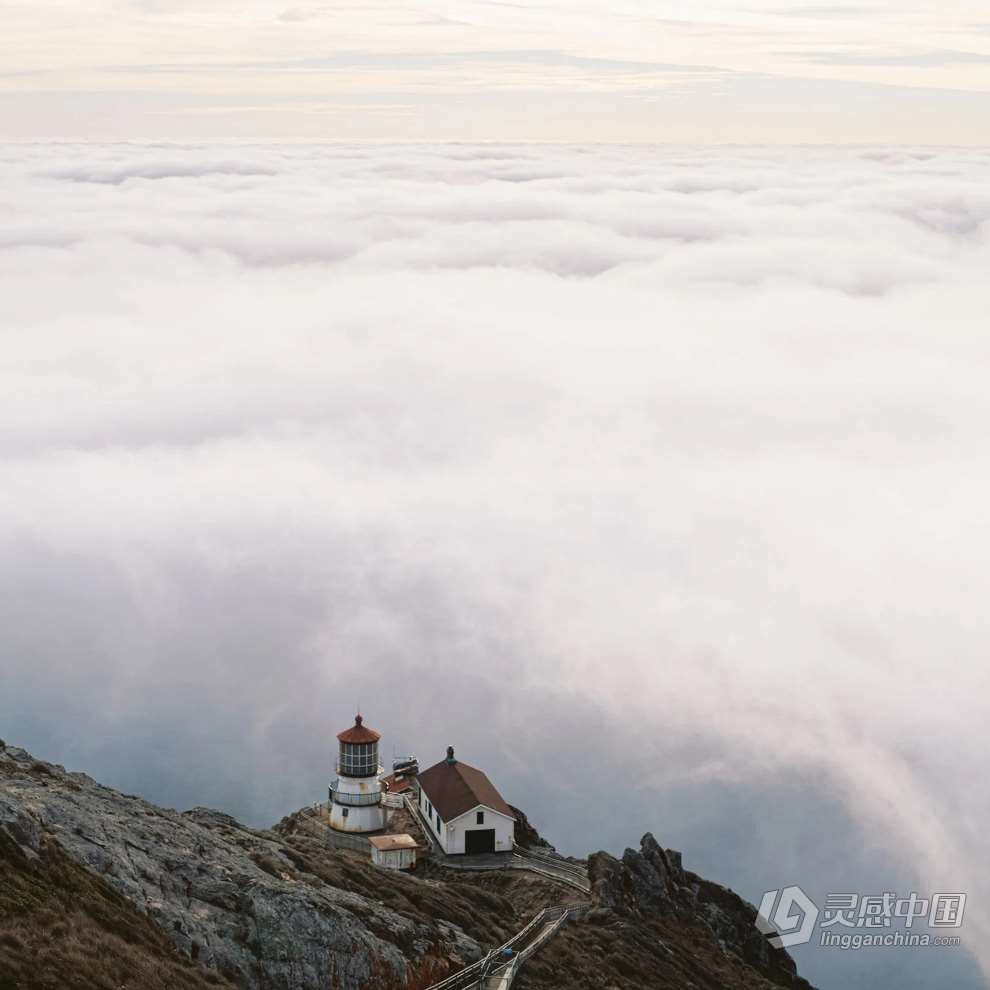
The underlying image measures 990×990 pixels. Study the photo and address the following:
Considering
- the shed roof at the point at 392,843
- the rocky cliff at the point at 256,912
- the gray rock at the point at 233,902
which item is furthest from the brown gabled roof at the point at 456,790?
the gray rock at the point at 233,902

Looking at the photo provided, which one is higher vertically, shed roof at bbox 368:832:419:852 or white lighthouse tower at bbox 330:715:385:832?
white lighthouse tower at bbox 330:715:385:832

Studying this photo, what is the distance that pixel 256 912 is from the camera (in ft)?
91.3

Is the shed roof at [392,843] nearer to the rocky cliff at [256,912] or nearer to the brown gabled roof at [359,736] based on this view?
the rocky cliff at [256,912]

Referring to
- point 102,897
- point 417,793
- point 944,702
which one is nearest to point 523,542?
point 944,702

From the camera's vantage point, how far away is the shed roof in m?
41.9

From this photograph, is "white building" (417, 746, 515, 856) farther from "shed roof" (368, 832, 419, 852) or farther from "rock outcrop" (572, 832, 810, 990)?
"rock outcrop" (572, 832, 810, 990)

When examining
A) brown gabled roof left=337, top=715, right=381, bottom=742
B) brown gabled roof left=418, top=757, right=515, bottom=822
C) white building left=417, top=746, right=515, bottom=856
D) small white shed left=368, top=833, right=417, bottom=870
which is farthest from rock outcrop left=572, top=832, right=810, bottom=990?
brown gabled roof left=337, top=715, right=381, bottom=742

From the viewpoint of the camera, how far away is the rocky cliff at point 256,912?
22.2 meters

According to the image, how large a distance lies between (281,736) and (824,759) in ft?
165

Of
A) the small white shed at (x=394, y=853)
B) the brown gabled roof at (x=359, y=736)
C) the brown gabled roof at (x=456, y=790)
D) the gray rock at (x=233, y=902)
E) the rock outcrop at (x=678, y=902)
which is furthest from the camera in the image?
the brown gabled roof at (x=359, y=736)

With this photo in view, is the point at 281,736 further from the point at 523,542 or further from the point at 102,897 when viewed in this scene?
the point at 102,897

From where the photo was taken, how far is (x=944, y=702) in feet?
440

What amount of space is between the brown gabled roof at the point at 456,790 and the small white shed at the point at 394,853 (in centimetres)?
165

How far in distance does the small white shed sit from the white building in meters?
1.43
